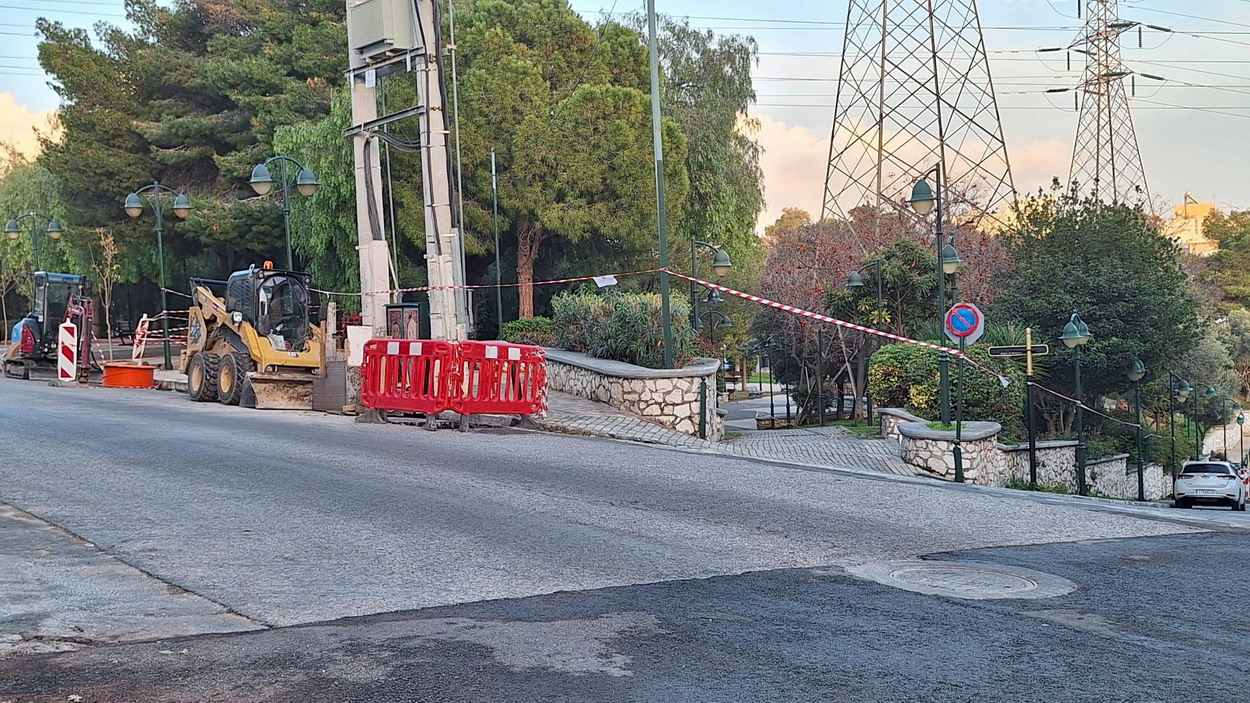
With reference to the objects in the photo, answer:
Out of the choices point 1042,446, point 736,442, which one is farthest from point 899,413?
point 736,442

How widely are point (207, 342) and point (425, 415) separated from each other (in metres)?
8.21

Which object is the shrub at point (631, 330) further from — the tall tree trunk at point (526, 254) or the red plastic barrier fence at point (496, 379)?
the tall tree trunk at point (526, 254)

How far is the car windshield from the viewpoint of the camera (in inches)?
1201

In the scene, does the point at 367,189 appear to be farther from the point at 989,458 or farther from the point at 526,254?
the point at 989,458

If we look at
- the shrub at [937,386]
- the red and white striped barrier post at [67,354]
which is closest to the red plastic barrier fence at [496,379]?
the shrub at [937,386]

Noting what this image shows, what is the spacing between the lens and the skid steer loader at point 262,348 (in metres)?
22.9

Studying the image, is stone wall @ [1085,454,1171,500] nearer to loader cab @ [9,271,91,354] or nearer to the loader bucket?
the loader bucket

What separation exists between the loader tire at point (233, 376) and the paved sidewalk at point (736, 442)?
6.08m

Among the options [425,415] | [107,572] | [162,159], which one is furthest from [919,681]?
[162,159]

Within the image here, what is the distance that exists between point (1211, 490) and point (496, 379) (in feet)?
65.5

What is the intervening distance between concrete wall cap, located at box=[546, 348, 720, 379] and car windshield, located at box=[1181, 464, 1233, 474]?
583 inches

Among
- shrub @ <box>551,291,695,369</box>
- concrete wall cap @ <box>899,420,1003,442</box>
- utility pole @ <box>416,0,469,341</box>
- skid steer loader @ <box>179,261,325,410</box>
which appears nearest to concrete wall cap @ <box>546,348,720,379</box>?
shrub @ <box>551,291,695,369</box>

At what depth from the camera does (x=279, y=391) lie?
22969 mm

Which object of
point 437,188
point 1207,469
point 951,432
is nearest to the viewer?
point 951,432
